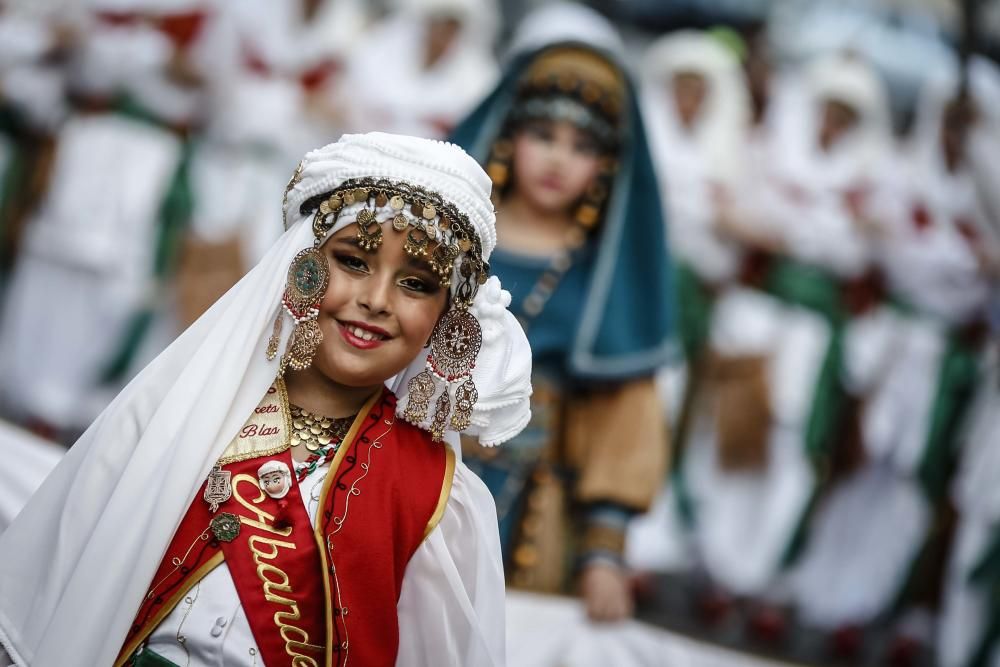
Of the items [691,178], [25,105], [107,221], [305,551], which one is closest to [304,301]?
[305,551]

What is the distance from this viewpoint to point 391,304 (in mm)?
2104

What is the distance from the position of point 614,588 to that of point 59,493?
1.66 meters

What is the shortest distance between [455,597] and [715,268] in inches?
193

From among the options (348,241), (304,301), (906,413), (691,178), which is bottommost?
(906,413)

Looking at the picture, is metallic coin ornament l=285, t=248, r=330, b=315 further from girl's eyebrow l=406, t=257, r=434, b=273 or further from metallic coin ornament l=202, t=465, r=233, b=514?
metallic coin ornament l=202, t=465, r=233, b=514

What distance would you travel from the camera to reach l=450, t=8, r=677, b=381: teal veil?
3.63m

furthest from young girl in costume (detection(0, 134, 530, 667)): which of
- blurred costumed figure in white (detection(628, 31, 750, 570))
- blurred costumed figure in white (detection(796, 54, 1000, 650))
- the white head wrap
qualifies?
the white head wrap

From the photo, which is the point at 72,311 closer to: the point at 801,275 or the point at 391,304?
the point at 801,275

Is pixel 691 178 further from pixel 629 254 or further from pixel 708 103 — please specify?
pixel 629 254

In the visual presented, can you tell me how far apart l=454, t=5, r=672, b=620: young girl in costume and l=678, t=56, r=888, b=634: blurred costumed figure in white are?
311 cm

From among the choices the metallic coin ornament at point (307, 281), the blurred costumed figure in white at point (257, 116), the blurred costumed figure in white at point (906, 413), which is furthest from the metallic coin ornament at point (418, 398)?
the blurred costumed figure in white at point (906, 413)

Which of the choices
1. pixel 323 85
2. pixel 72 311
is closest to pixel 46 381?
pixel 72 311

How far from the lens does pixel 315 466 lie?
214 centimetres

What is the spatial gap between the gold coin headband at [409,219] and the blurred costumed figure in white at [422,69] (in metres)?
4.63
